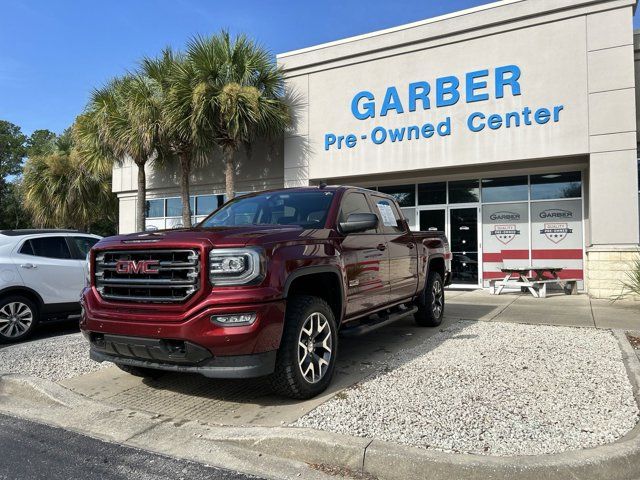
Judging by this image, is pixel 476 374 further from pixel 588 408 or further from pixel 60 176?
pixel 60 176

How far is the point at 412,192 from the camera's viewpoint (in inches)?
590

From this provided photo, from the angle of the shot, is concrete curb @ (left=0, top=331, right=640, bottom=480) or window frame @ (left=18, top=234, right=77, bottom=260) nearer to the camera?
concrete curb @ (left=0, top=331, right=640, bottom=480)

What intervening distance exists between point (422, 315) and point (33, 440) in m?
5.14

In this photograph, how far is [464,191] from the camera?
14234 mm

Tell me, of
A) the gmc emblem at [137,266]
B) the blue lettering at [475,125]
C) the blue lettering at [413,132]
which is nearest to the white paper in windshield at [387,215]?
the gmc emblem at [137,266]

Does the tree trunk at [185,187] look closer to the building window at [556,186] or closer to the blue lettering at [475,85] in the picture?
the blue lettering at [475,85]

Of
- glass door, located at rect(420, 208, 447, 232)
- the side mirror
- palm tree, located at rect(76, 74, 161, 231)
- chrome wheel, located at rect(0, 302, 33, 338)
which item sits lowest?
chrome wheel, located at rect(0, 302, 33, 338)

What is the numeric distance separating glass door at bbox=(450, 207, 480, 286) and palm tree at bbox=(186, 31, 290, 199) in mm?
5774

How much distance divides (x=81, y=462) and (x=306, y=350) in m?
1.80

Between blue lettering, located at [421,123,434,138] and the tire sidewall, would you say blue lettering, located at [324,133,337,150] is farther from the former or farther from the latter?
the tire sidewall

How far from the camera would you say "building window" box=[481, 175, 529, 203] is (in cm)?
1356

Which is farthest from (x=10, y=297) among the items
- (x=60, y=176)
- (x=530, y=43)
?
(x=60, y=176)

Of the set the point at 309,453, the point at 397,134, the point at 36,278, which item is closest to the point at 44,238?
the point at 36,278

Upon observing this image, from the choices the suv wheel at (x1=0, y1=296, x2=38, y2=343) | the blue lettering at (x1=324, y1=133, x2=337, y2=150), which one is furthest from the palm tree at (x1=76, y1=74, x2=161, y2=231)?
the suv wheel at (x1=0, y1=296, x2=38, y2=343)
